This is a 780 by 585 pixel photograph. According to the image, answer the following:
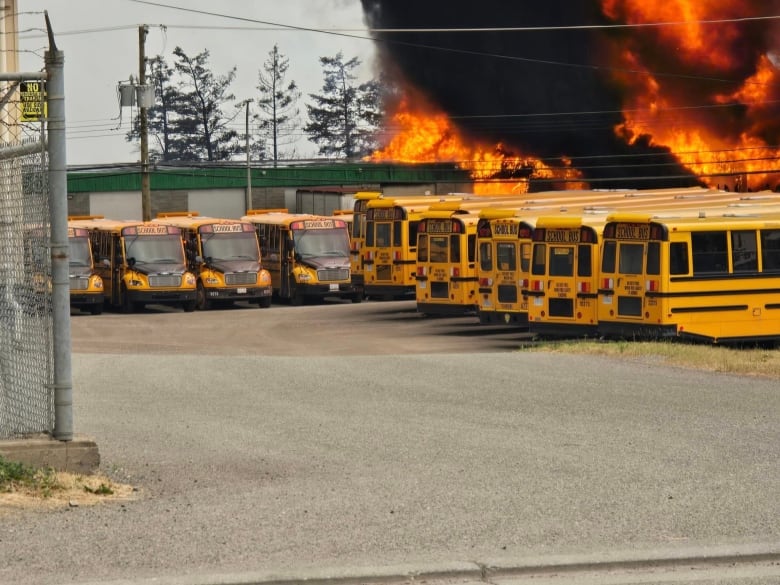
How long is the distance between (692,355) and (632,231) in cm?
565

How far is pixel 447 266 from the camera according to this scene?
33812 millimetres

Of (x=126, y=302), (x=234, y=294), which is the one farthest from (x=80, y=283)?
(x=234, y=294)

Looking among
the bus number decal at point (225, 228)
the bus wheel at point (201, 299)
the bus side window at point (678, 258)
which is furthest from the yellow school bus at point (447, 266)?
the bus wheel at point (201, 299)

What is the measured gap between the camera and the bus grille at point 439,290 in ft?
112

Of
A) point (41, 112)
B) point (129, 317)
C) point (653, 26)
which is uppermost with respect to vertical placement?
point (653, 26)

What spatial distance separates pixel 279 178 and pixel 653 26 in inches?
961

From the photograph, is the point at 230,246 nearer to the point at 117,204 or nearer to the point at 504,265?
the point at 504,265

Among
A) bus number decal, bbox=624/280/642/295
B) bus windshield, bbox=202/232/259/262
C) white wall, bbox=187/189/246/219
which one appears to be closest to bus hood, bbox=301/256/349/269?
bus windshield, bbox=202/232/259/262

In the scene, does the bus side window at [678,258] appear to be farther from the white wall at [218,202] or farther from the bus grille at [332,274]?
the white wall at [218,202]

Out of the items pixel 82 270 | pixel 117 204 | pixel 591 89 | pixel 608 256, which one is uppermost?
pixel 591 89

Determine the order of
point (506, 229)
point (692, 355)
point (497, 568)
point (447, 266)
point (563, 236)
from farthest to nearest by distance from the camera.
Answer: point (447, 266)
point (506, 229)
point (563, 236)
point (692, 355)
point (497, 568)

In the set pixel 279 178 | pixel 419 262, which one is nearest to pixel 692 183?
pixel 279 178

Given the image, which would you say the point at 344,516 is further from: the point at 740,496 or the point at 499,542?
the point at 740,496

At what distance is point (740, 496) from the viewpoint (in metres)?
9.84
